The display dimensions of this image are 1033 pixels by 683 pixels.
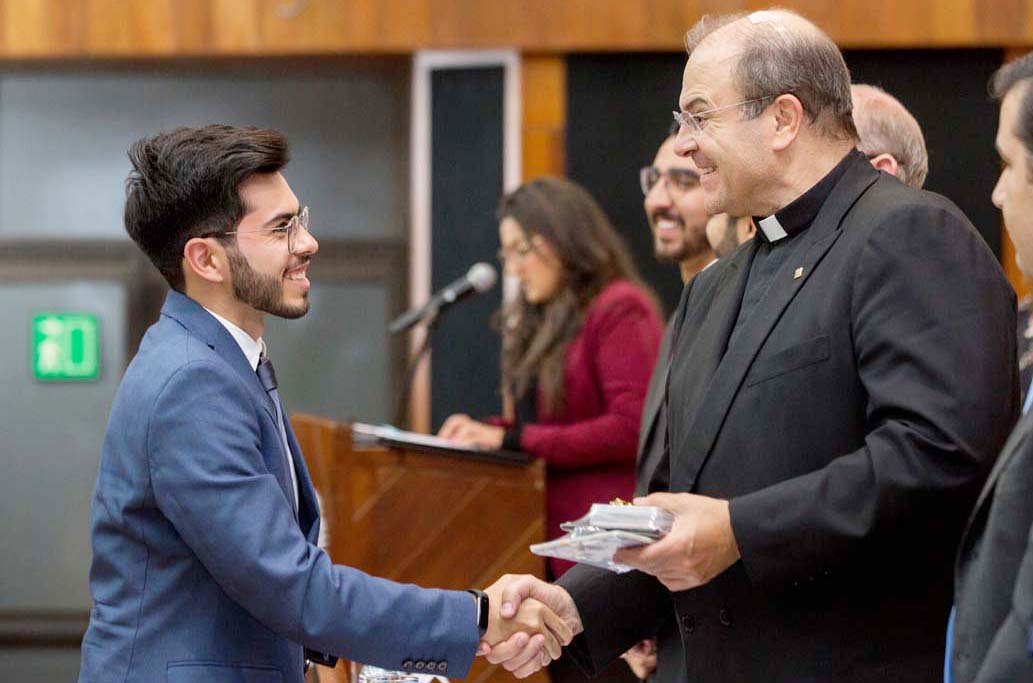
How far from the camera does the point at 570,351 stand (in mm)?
4387

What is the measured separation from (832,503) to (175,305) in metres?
1.11

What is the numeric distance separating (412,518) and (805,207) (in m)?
1.90

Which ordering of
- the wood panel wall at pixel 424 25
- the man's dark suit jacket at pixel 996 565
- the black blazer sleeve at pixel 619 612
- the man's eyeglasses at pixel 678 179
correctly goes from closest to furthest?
the man's dark suit jacket at pixel 996 565
the black blazer sleeve at pixel 619 612
the man's eyeglasses at pixel 678 179
the wood panel wall at pixel 424 25

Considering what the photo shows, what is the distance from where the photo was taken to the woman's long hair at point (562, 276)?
14.5ft

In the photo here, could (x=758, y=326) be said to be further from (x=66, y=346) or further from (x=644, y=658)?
(x=66, y=346)

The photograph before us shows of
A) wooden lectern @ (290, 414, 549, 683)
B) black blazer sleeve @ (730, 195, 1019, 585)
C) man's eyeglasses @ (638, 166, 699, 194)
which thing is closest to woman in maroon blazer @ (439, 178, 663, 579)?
wooden lectern @ (290, 414, 549, 683)

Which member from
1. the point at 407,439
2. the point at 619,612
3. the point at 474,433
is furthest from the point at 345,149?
the point at 619,612

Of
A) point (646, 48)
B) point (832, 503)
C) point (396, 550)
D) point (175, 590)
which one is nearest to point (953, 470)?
point (832, 503)

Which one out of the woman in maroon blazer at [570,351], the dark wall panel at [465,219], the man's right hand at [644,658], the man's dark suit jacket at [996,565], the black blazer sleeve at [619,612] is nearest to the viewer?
the man's dark suit jacket at [996,565]

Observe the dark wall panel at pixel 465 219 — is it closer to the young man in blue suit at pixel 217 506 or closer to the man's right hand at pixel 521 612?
the man's right hand at pixel 521 612

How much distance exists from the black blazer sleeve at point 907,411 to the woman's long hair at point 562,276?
7.56ft

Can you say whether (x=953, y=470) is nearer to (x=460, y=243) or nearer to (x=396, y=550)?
(x=396, y=550)

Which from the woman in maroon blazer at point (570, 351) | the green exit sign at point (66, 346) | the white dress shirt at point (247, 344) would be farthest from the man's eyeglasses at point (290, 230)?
the green exit sign at point (66, 346)

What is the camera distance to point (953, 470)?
6.59 ft
